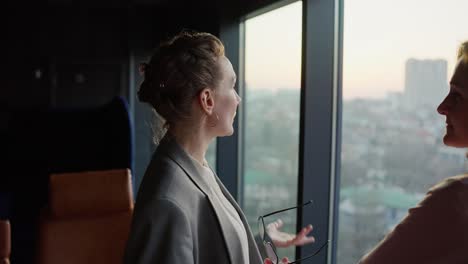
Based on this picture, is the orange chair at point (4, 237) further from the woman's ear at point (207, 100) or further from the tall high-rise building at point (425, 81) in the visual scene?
the tall high-rise building at point (425, 81)

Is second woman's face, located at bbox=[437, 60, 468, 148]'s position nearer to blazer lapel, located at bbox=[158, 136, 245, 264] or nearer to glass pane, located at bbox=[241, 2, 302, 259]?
blazer lapel, located at bbox=[158, 136, 245, 264]

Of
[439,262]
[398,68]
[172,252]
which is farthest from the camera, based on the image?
[398,68]

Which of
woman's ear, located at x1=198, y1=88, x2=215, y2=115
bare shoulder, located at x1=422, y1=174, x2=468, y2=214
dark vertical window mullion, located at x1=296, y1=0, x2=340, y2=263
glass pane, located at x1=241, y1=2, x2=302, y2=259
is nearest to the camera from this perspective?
bare shoulder, located at x1=422, y1=174, x2=468, y2=214

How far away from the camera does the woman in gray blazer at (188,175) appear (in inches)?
40.8

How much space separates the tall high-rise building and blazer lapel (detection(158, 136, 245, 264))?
825mm

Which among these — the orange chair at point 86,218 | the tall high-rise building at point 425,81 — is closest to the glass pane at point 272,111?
the tall high-rise building at point 425,81

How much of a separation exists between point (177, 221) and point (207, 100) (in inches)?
12.5

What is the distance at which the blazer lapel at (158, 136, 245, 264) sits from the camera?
1113 millimetres

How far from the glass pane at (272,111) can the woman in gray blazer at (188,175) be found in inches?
42.8

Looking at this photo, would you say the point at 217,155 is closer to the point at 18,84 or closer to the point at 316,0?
the point at 316,0

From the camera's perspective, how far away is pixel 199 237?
111cm

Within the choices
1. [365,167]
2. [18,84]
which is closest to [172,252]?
[365,167]

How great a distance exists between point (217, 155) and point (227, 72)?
2.11m

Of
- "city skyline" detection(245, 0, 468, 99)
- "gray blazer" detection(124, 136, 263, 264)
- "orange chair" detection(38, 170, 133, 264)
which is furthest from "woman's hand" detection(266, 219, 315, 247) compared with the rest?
"orange chair" detection(38, 170, 133, 264)
